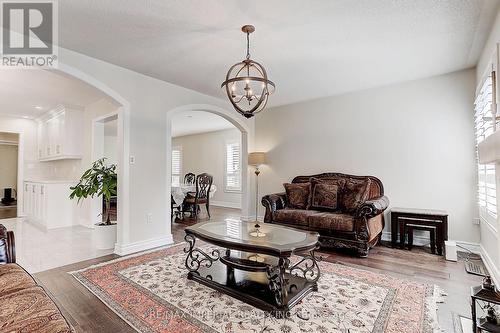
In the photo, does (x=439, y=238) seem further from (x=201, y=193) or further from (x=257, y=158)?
(x=201, y=193)

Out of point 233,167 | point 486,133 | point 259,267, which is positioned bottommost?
point 259,267


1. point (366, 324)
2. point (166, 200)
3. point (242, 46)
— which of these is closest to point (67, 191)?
point (166, 200)

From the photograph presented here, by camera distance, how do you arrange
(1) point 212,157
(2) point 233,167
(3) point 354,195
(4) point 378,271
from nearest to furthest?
1. (4) point 378,271
2. (3) point 354,195
3. (2) point 233,167
4. (1) point 212,157

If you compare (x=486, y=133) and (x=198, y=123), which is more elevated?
(x=198, y=123)

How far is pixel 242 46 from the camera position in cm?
304

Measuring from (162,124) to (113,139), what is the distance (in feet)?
20.7

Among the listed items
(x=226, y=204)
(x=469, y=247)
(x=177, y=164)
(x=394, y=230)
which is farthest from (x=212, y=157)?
(x=469, y=247)

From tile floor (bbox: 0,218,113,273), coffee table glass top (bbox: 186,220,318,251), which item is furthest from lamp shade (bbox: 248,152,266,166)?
tile floor (bbox: 0,218,113,273)

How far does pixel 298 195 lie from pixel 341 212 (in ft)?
2.71

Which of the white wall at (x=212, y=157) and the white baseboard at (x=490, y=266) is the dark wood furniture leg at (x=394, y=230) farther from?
the white wall at (x=212, y=157)

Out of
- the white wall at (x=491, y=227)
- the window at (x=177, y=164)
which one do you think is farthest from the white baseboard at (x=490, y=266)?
the window at (x=177, y=164)

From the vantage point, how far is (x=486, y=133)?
2.95m

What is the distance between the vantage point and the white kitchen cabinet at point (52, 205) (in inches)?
210

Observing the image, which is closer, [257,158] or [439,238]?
[439,238]
